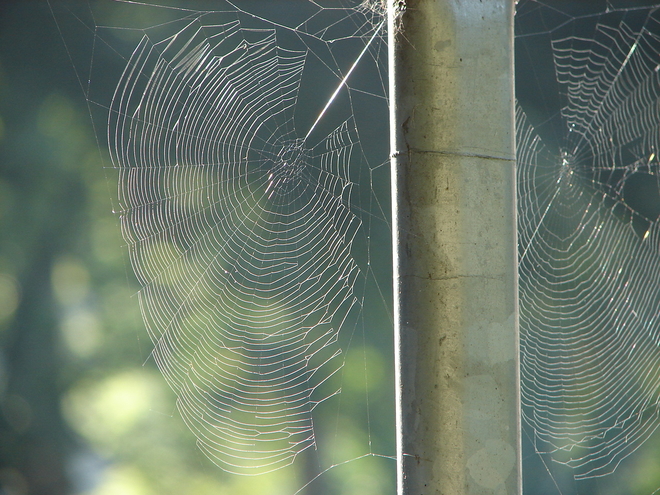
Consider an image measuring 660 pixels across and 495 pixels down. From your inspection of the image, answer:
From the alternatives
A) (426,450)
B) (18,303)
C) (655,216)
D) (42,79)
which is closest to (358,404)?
(655,216)

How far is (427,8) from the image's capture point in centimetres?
101

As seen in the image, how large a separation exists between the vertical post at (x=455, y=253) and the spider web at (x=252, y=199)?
24.0 inches

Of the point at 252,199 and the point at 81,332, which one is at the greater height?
the point at 252,199

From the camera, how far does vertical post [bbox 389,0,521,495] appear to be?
96cm

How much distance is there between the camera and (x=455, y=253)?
3.20ft

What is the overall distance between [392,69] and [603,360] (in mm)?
3875

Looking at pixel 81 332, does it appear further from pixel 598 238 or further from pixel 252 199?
pixel 598 238

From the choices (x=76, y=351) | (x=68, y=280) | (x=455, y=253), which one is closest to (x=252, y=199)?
(x=68, y=280)

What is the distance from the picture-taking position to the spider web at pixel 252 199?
227cm

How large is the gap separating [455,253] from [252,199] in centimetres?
505

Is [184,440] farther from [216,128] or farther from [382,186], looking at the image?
[216,128]

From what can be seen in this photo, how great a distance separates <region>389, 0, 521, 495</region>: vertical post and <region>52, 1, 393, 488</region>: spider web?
61 cm

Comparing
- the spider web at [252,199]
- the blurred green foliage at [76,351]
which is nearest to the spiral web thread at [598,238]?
the spider web at [252,199]

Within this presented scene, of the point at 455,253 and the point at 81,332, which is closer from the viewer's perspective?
the point at 455,253
